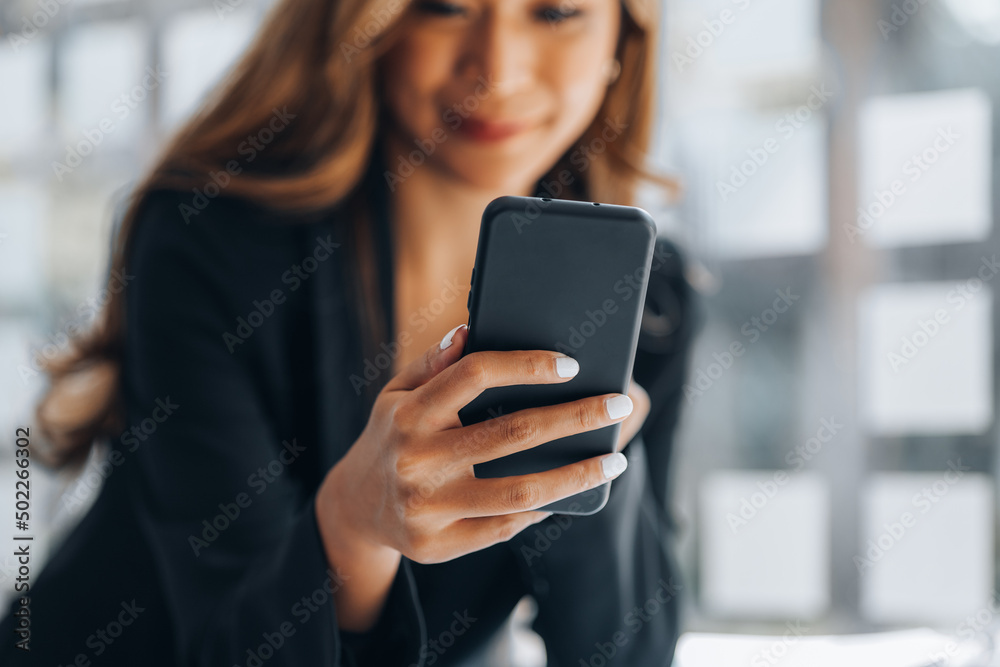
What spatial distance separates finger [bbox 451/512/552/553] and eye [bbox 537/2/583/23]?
15.4 inches

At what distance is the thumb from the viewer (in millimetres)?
303

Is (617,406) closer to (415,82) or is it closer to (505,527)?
(505,527)

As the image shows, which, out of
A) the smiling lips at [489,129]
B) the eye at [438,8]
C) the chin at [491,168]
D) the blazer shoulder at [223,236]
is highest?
the eye at [438,8]

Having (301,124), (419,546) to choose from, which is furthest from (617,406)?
(301,124)

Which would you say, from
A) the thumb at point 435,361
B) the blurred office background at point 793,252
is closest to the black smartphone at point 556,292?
the thumb at point 435,361

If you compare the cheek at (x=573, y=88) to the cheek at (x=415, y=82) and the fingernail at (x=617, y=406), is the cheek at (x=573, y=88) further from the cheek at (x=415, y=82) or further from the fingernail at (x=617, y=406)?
the fingernail at (x=617, y=406)

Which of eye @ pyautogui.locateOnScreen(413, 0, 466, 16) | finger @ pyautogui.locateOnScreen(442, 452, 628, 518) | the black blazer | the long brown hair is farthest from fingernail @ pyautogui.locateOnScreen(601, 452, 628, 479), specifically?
eye @ pyautogui.locateOnScreen(413, 0, 466, 16)

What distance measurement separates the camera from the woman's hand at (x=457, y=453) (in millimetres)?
286

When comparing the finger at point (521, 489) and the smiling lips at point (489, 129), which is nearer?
the finger at point (521, 489)

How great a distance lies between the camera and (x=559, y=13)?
0.51 m

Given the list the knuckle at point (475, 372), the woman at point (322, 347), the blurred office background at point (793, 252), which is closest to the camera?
the knuckle at point (475, 372)

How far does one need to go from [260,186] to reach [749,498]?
701mm

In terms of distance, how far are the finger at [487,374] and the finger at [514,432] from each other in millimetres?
13

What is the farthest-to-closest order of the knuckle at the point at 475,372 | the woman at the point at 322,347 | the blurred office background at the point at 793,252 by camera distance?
the blurred office background at the point at 793,252 < the woman at the point at 322,347 < the knuckle at the point at 475,372
